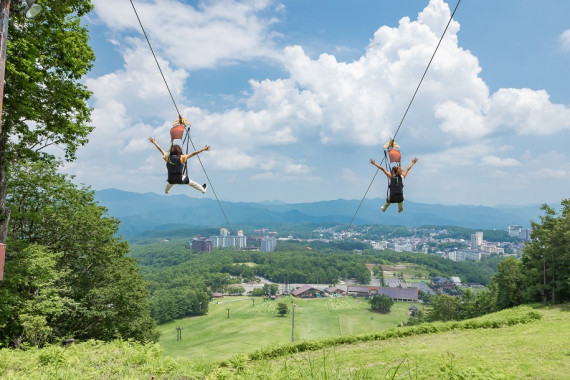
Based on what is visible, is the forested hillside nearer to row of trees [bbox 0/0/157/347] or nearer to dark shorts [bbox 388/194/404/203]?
row of trees [bbox 0/0/157/347]

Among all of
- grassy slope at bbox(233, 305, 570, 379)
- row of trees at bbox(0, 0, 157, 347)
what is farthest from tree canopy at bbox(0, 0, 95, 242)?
grassy slope at bbox(233, 305, 570, 379)

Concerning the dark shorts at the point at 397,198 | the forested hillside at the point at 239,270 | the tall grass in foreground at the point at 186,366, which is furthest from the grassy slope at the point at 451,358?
the forested hillside at the point at 239,270

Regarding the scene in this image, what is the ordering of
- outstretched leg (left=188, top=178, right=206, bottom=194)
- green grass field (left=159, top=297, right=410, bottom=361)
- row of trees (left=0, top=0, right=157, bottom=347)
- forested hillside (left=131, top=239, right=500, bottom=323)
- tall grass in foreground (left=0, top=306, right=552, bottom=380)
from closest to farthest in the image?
tall grass in foreground (left=0, top=306, right=552, bottom=380), outstretched leg (left=188, top=178, right=206, bottom=194), row of trees (left=0, top=0, right=157, bottom=347), green grass field (left=159, top=297, right=410, bottom=361), forested hillside (left=131, top=239, right=500, bottom=323)

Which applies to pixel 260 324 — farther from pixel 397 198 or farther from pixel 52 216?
pixel 397 198

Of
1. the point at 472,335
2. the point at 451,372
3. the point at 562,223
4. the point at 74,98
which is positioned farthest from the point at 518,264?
the point at 74,98

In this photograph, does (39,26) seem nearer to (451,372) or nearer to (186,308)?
(451,372)

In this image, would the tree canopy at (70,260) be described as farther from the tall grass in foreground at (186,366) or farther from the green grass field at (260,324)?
the green grass field at (260,324)

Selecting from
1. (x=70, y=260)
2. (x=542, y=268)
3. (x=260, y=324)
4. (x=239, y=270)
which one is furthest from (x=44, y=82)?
(x=239, y=270)

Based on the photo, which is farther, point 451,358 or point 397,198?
point 397,198

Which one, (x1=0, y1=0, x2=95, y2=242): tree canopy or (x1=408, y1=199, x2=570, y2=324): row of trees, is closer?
(x1=0, y1=0, x2=95, y2=242): tree canopy

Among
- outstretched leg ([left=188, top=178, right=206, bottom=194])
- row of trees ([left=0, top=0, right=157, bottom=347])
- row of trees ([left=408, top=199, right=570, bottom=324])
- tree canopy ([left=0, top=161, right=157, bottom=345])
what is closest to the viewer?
outstretched leg ([left=188, top=178, right=206, bottom=194])
